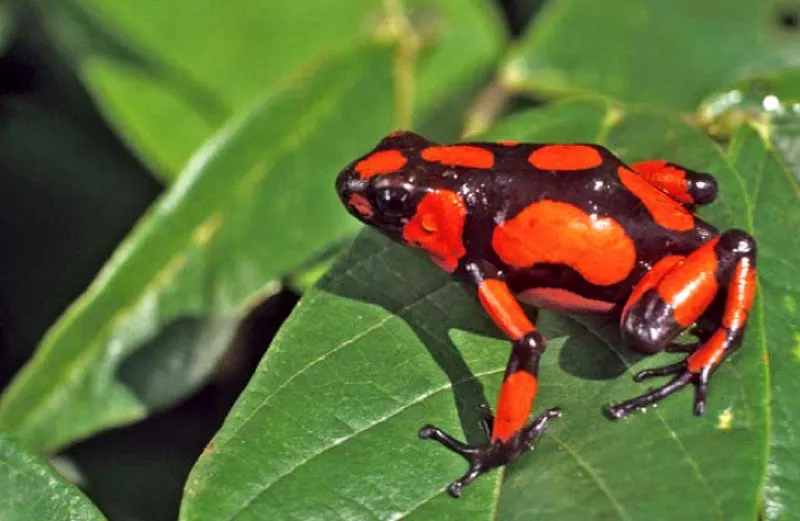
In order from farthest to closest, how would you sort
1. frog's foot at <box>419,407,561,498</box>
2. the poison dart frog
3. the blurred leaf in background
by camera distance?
the blurred leaf in background, the poison dart frog, frog's foot at <box>419,407,561,498</box>

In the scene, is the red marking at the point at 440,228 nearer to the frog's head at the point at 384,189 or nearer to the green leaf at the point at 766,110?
the frog's head at the point at 384,189

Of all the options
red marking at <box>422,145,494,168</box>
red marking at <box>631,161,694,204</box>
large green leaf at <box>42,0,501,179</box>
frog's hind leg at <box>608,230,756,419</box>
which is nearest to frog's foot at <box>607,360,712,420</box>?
frog's hind leg at <box>608,230,756,419</box>

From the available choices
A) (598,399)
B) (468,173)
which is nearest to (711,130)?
(468,173)

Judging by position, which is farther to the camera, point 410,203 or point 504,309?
point 410,203

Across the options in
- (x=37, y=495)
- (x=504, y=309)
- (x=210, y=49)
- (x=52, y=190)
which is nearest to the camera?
(x=37, y=495)

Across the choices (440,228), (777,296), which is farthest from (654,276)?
(440,228)

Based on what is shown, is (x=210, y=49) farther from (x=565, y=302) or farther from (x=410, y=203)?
(x=565, y=302)

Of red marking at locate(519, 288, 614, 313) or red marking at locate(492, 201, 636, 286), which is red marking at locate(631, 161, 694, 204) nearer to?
red marking at locate(492, 201, 636, 286)

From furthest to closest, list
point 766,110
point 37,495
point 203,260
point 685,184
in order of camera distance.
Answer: point 203,260 → point 766,110 → point 685,184 → point 37,495
